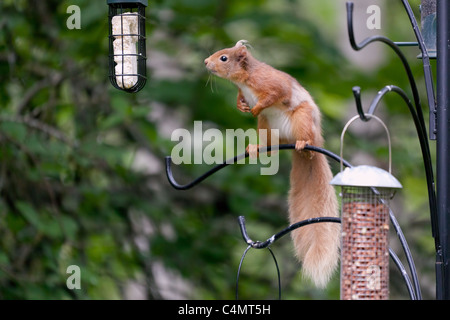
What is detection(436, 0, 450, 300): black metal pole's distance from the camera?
1.90 meters

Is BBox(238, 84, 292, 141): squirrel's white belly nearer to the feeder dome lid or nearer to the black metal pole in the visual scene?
the black metal pole

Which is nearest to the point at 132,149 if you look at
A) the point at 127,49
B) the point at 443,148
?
the point at 127,49

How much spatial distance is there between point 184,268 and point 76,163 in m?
0.89

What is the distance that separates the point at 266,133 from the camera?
2.70m

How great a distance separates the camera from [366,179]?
1588mm

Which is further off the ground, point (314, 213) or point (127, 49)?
point (127, 49)

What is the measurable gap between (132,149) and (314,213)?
7.79 feet

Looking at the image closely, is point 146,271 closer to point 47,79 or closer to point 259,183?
point 259,183

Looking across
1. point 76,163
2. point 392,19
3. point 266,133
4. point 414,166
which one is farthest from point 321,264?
point 392,19

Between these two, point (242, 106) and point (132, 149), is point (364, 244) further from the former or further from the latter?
point (132, 149)

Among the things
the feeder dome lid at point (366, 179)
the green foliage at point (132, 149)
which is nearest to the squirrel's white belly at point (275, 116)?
the feeder dome lid at point (366, 179)

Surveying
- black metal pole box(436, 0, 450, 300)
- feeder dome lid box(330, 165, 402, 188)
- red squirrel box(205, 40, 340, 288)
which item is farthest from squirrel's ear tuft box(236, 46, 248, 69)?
feeder dome lid box(330, 165, 402, 188)

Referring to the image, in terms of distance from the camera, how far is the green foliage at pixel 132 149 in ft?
12.0

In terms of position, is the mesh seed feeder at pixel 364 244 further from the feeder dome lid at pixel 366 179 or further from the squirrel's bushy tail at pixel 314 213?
the squirrel's bushy tail at pixel 314 213
